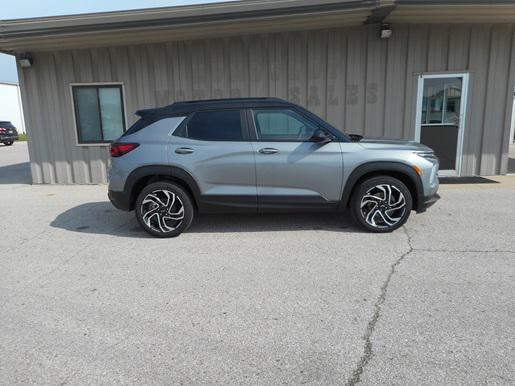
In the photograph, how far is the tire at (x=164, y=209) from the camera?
507cm

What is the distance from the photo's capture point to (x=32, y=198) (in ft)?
26.3

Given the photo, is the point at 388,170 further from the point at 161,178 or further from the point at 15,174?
the point at 15,174

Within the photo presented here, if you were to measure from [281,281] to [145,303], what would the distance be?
4.18 feet

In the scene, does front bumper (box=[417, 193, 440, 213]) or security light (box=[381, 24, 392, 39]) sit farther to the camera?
security light (box=[381, 24, 392, 39])

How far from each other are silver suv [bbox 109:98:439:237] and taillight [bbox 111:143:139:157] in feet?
0.04

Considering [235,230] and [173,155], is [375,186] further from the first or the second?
[173,155]

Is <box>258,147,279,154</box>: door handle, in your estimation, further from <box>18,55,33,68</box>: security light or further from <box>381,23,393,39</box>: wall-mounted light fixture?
<box>18,55,33,68</box>: security light

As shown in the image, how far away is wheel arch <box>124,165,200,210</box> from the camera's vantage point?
5.01 meters

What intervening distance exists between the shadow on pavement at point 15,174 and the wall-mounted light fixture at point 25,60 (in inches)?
117

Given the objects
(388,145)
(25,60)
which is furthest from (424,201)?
(25,60)

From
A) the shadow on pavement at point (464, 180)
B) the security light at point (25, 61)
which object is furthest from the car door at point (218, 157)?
the security light at point (25, 61)

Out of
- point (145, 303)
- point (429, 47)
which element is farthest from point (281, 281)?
point (429, 47)

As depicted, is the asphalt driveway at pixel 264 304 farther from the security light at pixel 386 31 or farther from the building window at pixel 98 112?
the security light at pixel 386 31

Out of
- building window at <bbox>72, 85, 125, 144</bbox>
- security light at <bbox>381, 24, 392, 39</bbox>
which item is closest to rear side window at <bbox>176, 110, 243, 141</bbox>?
security light at <bbox>381, 24, 392, 39</bbox>
